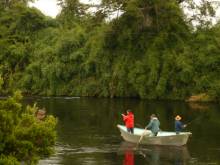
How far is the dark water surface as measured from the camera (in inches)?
1019

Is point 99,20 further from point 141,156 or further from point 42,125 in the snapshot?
point 42,125

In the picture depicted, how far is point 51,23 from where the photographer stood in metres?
81.6

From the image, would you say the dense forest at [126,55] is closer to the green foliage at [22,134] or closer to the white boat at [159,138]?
the white boat at [159,138]

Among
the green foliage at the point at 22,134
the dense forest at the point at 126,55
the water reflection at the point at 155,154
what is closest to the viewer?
the green foliage at the point at 22,134

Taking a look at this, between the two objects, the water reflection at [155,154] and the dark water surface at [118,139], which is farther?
the dark water surface at [118,139]

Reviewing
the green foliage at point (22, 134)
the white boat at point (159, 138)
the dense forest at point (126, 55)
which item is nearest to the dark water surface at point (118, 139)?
the white boat at point (159, 138)

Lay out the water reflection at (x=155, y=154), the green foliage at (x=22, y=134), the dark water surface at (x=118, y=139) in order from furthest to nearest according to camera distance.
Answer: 1. the dark water surface at (x=118, y=139)
2. the water reflection at (x=155, y=154)
3. the green foliage at (x=22, y=134)

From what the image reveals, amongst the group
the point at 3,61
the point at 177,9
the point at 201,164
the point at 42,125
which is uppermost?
the point at 177,9

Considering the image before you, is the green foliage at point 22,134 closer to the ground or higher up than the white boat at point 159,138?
higher up

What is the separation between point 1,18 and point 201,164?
60.4m

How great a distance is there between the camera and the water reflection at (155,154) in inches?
1009

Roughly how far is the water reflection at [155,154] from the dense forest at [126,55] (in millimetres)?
32642

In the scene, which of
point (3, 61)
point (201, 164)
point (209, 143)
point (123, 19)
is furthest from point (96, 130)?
point (3, 61)

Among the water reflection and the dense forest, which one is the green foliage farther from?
the dense forest
